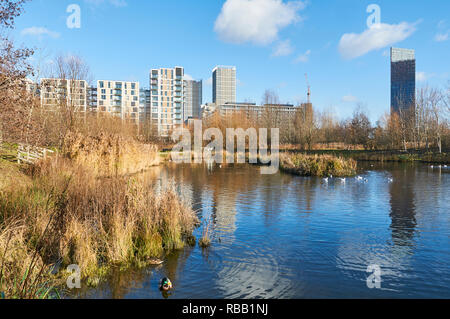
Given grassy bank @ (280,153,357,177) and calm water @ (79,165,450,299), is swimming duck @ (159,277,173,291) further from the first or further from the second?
grassy bank @ (280,153,357,177)

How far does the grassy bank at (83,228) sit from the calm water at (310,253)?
2.17ft

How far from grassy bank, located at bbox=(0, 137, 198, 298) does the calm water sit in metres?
0.66

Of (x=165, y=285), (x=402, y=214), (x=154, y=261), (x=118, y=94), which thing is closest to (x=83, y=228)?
(x=154, y=261)

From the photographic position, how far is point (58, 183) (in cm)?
980

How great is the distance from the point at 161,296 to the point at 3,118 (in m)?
7.45

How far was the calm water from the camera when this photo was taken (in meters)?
5.60

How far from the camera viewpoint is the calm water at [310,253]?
560cm

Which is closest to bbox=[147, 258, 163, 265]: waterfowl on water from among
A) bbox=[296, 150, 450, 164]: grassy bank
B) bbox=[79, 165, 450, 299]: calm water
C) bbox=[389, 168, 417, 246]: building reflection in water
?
bbox=[79, 165, 450, 299]: calm water

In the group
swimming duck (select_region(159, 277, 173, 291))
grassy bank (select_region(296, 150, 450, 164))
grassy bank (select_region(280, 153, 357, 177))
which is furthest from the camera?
grassy bank (select_region(296, 150, 450, 164))

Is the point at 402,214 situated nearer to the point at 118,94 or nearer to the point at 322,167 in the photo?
the point at 322,167

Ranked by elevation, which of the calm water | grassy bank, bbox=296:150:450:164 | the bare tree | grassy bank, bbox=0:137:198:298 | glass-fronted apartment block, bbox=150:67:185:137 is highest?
glass-fronted apartment block, bbox=150:67:185:137

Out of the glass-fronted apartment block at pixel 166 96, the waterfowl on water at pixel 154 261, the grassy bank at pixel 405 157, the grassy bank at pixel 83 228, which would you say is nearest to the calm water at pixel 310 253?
the waterfowl on water at pixel 154 261

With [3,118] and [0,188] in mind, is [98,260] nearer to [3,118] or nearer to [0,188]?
[0,188]
